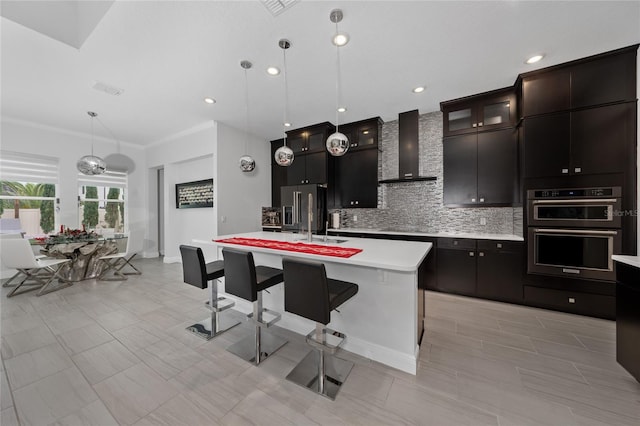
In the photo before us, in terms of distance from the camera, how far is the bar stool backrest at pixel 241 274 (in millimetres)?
1797

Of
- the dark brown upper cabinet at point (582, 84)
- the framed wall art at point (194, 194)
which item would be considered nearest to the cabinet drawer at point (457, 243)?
the dark brown upper cabinet at point (582, 84)

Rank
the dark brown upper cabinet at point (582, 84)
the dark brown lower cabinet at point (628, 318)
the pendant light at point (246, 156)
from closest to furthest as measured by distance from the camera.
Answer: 1. the dark brown lower cabinet at point (628, 318)
2. the dark brown upper cabinet at point (582, 84)
3. the pendant light at point (246, 156)

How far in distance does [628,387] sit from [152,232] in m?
7.92

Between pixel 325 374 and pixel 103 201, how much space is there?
6.39 meters

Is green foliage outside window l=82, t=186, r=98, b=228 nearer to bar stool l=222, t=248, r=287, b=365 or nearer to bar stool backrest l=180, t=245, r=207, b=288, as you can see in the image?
bar stool backrest l=180, t=245, r=207, b=288

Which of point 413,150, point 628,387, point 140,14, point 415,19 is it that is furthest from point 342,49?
point 628,387

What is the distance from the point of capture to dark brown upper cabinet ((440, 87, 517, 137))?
309cm

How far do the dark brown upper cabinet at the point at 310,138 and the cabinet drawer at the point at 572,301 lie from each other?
12.3 ft

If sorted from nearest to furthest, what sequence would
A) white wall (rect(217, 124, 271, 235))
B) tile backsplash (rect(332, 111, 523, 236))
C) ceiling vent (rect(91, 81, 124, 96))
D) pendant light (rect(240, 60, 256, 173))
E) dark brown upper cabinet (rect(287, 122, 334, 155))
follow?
1. pendant light (rect(240, 60, 256, 173))
2. ceiling vent (rect(91, 81, 124, 96))
3. tile backsplash (rect(332, 111, 523, 236))
4. white wall (rect(217, 124, 271, 235))
5. dark brown upper cabinet (rect(287, 122, 334, 155))

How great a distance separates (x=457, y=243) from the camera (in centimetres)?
324

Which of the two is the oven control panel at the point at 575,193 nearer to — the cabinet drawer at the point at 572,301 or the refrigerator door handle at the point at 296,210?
the cabinet drawer at the point at 572,301

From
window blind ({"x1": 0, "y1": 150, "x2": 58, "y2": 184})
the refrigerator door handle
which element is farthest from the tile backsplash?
window blind ({"x1": 0, "y1": 150, "x2": 58, "y2": 184})

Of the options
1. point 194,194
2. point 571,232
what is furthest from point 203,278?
point 571,232

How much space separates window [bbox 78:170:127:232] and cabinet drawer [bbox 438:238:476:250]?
6503 millimetres
